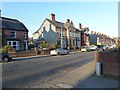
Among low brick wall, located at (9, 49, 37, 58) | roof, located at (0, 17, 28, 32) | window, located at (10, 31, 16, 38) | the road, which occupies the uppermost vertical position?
roof, located at (0, 17, 28, 32)

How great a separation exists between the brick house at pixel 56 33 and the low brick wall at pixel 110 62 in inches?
1691

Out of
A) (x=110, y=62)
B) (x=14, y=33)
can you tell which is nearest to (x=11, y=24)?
(x=14, y=33)

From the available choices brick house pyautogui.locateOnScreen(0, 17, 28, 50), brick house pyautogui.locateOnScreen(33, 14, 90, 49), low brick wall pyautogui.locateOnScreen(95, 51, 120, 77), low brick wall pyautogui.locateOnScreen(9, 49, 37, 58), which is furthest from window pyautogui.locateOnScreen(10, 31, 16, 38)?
low brick wall pyautogui.locateOnScreen(95, 51, 120, 77)

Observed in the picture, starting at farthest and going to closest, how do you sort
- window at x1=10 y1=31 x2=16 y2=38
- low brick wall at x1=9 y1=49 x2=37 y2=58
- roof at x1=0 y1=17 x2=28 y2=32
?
1. window at x1=10 y1=31 x2=16 y2=38
2. roof at x1=0 y1=17 x2=28 y2=32
3. low brick wall at x1=9 y1=49 x2=37 y2=58

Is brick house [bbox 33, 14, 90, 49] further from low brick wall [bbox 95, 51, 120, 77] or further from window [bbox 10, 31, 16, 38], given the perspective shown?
low brick wall [bbox 95, 51, 120, 77]

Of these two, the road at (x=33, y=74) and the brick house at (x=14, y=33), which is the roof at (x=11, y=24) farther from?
the road at (x=33, y=74)

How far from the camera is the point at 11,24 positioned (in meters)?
45.8

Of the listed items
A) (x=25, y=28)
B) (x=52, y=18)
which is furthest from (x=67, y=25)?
(x=25, y=28)

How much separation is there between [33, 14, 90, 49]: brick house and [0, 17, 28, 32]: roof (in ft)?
38.7

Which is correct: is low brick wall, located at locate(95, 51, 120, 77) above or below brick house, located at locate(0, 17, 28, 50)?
below

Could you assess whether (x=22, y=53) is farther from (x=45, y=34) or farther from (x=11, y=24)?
(x=45, y=34)

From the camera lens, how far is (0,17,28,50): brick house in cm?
4218

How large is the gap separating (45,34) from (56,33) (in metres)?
4.52

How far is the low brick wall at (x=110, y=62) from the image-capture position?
36.5ft
